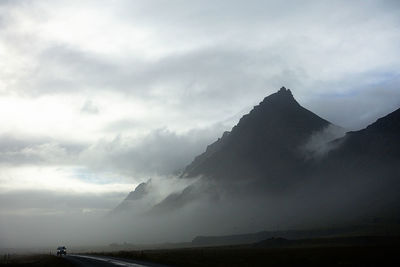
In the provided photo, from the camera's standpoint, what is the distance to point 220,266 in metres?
67.2

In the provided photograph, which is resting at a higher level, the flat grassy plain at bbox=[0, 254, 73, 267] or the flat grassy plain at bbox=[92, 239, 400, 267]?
the flat grassy plain at bbox=[0, 254, 73, 267]

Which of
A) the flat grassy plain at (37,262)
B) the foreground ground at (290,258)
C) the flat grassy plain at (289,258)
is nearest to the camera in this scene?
the flat grassy plain at (37,262)

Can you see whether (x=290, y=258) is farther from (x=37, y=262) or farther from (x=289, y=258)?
(x=37, y=262)

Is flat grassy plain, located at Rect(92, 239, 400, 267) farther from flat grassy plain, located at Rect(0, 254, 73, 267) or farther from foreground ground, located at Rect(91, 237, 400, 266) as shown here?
flat grassy plain, located at Rect(0, 254, 73, 267)

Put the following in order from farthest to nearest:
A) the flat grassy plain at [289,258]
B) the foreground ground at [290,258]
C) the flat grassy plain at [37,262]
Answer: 1. the foreground ground at [290,258]
2. the flat grassy plain at [289,258]
3. the flat grassy plain at [37,262]

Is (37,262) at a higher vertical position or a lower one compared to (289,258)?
higher

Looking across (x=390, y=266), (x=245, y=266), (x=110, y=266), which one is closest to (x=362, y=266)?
(x=390, y=266)

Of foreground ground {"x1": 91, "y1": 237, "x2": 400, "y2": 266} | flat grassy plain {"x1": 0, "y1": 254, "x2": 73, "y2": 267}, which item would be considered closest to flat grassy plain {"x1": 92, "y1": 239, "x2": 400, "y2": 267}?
foreground ground {"x1": 91, "y1": 237, "x2": 400, "y2": 266}

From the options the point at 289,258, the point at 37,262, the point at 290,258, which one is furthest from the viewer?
the point at 289,258

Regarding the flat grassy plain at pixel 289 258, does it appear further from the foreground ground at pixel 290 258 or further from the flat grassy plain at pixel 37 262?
the flat grassy plain at pixel 37 262

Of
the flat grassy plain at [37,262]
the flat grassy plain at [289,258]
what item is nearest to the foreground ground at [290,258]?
the flat grassy plain at [289,258]

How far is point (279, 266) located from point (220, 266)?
12.5 meters

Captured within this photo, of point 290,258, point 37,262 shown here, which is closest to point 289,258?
point 290,258

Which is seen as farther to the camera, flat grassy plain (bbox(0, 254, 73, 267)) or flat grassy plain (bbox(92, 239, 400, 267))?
flat grassy plain (bbox(92, 239, 400, 267))
